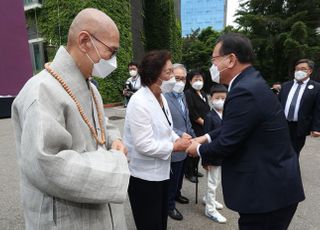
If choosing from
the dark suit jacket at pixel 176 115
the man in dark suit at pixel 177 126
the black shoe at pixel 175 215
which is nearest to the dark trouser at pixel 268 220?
the man in dark suit at pixel 177 126

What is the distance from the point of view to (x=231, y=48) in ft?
6.28

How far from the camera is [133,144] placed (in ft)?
7.45

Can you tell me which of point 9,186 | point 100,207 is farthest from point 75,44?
point 9,186

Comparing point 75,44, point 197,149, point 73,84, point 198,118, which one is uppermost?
point 75,44

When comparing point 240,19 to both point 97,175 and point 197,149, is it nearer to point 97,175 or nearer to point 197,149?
point 197,149

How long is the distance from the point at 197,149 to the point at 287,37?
1398cm

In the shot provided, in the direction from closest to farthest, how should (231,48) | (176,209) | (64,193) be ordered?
(64,193) < (231,48) < (176,209)

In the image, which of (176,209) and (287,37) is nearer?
(176,209)

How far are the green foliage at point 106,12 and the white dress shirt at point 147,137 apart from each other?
959 centimetres

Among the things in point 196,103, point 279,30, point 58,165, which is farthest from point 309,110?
point 279,30

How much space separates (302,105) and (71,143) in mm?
3985

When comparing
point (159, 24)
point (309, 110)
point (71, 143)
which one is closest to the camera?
point (71, 143)

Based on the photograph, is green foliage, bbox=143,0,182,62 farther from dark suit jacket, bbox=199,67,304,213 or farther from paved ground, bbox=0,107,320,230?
dark suit jacket, bbox=199,67,304,213

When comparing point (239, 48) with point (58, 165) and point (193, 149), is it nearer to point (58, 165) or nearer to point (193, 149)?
point (193, 149)
